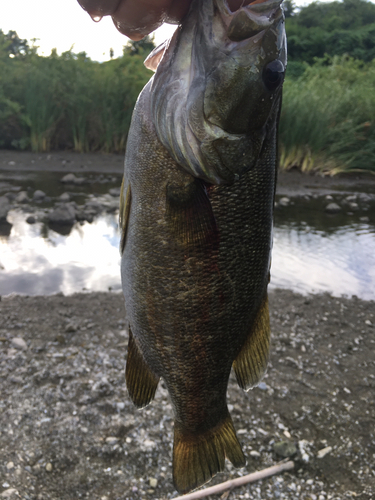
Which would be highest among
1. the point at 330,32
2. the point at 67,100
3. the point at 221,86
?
the point at 330,32

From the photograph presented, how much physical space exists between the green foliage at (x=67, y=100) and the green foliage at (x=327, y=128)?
5250 mm

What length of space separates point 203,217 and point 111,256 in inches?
230

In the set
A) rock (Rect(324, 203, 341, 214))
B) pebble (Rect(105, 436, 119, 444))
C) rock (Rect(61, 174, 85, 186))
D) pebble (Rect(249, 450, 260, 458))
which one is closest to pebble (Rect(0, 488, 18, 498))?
pebble (Rect(105, 436, 119, 444))

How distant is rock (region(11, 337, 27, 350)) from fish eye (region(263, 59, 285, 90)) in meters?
3.72

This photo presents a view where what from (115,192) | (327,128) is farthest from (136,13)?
(327,128)

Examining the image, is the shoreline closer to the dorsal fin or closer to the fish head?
the dorsal fin

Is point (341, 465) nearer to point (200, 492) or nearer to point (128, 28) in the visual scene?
point (200, 492)

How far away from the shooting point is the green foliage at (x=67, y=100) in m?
15.1

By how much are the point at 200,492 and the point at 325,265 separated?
17.7ft

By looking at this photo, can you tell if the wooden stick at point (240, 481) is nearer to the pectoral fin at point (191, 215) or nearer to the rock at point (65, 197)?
the pectoral fin at point (191, 215)

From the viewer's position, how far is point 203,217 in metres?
1.58

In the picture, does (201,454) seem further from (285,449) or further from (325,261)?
(325,261)

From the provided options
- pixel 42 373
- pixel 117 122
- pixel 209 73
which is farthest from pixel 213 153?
pixel 117 122

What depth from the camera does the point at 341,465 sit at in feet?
11.1
